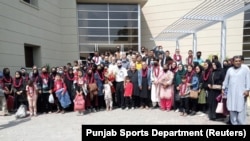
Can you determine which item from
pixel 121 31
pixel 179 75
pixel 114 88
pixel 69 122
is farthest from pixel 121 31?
pixel 69 122

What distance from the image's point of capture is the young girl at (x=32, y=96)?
8672 millimetres

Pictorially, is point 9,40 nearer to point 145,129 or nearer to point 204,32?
point 145,129

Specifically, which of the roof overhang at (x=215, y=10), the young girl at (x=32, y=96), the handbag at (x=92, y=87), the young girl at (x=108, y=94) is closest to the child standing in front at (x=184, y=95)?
the young girl at (x=108, y=94)

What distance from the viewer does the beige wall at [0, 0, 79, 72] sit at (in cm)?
1163

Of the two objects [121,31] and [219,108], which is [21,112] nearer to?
[219,108]

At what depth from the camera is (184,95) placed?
8078 mm

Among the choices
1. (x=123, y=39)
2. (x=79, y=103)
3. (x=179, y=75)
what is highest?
(x=123, y=39)

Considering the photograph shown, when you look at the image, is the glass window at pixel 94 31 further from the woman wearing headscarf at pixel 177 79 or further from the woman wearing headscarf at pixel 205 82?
the woman wearing headscarf at pixel 205 82

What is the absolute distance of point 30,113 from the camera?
28.9 feet

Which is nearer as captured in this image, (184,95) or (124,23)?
(184,95)

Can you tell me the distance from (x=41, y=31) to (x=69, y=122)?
9239 mm

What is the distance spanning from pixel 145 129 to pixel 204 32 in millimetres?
16184

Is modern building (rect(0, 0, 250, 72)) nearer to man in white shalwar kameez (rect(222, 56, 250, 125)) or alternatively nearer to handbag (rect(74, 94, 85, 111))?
handbag (rect(74, 94, 85, 111))

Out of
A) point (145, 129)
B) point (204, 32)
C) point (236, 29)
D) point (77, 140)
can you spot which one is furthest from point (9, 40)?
point (236, 29)
